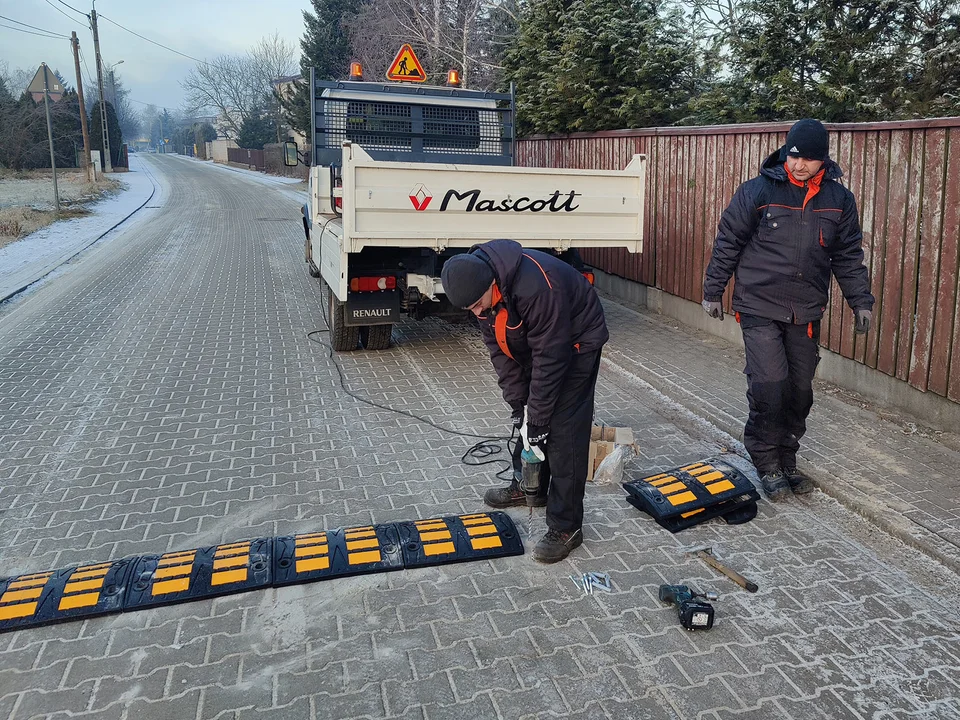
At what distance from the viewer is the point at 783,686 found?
10.8 ft

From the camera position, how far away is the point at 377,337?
28.6 ft

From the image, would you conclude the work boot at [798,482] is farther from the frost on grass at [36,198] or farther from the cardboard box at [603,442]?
the frost on grass at [36,198]

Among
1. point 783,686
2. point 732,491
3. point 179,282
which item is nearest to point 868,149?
point 732,491

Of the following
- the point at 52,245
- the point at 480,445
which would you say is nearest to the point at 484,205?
the point at 480,445

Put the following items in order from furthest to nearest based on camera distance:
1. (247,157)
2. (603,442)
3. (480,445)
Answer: (247,157) → (480,445) → (603,442)

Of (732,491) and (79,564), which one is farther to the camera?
(732,491)

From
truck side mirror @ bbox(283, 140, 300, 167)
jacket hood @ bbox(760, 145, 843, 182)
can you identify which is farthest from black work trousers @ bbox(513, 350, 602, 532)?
truck side mirror @ bbox(283, 140, 300, 167)

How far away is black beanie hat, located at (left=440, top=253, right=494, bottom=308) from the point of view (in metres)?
3.64

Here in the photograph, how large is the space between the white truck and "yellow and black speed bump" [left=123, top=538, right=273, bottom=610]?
3.73 meters

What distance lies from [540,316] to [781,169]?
2027 mm

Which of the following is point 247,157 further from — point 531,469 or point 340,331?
point 531,469

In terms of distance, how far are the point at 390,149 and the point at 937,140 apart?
578 centimetres

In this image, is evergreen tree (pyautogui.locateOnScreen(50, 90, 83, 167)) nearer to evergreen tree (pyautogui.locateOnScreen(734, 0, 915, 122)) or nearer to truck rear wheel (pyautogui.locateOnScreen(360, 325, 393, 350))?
truck rear wheel (pyautogui.locateOnScreen(360, 325, 393, 350))

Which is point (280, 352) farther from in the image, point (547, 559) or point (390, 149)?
point (547, 559)
